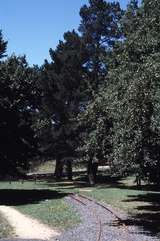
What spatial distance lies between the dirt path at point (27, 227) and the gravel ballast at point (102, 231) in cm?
76

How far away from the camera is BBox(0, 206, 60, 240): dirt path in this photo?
68.9 feet

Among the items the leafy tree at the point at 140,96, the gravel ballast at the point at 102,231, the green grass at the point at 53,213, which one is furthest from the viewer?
the green grass at the point at 53,213

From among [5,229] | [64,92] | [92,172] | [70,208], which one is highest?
[64,92]

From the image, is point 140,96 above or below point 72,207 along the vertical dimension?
above

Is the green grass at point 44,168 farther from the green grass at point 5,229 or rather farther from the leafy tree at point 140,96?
the leafy tree at point 140,96

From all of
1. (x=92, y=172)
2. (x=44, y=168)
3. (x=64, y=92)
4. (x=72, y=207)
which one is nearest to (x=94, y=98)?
(x=72, y=207)

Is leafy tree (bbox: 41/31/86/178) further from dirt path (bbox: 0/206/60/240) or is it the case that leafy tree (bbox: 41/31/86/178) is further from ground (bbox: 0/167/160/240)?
dirt path (bbox: 0/206/60/240)

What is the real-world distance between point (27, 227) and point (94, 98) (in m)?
12.9

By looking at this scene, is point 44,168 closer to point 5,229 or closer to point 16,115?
point 16,115

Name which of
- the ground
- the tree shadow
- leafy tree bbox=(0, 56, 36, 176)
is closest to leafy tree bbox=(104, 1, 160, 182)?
the tree shadow

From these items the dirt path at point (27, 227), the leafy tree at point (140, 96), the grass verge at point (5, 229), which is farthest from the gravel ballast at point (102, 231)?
the leafy tree at point (140, 96)

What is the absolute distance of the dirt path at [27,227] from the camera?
21.0 metres

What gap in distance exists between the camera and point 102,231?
21.6 meters

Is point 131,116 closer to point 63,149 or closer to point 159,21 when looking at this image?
point 159,21
